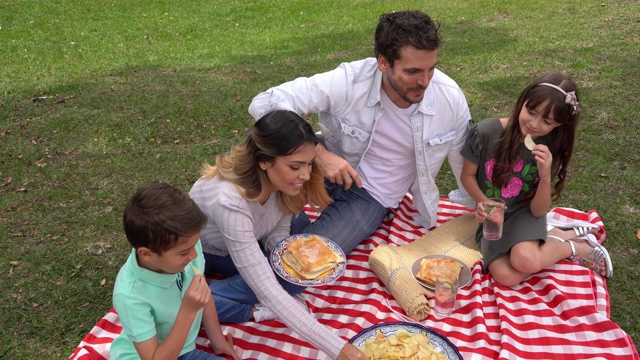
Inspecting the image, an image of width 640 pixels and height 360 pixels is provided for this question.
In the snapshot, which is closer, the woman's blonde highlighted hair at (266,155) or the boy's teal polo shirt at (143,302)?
the boy's teal polo shirt at (143,302)

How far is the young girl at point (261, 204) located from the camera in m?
3.01

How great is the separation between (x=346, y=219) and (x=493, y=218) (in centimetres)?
110

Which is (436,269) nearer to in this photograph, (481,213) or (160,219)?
(481,213)

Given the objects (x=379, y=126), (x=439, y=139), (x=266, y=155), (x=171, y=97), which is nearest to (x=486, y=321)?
(x=439, y=139)

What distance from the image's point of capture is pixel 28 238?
466cm

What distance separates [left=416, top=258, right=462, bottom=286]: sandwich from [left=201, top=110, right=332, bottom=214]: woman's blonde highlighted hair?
952 mm

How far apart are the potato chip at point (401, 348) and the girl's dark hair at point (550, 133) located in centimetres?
154

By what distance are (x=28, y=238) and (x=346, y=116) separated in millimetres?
2890

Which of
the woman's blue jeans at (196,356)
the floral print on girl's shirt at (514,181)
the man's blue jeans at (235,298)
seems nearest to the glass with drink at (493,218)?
the floral print on girl's shirt at (514,181)

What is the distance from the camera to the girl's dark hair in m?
3.65

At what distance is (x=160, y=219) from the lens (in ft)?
8.40

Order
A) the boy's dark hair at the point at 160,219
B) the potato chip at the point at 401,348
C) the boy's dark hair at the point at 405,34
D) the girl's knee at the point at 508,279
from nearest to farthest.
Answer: the boy's dark hair at the point at 160,219
the potato chip at the point at 401,348
the boy's dark hair at the point at 405,34
the girl's knee at the point at 508,279

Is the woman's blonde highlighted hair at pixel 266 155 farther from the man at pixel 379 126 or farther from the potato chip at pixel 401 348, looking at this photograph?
the potato chip at pixel 401 348

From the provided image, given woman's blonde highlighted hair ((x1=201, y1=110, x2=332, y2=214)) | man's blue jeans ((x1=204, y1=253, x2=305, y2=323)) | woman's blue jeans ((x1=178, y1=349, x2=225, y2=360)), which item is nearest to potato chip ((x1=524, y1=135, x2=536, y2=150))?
woman's blonde highlighted hair ((x1=201, y1=110, x2=332, y2=214))
